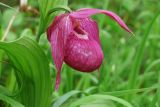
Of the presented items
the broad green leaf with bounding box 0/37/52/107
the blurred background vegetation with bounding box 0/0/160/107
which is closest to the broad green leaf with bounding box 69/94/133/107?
the blurred background vegetation with bounding box 0/0/160/107

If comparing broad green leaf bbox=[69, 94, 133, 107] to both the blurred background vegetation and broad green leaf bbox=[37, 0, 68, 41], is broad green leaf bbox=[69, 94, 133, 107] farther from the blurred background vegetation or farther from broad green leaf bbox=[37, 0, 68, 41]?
broad green leaf bbox=[37, 0, 68, 41]

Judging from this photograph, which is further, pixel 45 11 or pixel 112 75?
pixel 112 75

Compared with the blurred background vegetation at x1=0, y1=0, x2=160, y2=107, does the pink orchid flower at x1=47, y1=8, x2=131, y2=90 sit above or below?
above

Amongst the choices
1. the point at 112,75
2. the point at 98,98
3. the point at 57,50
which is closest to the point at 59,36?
the point at 57,50

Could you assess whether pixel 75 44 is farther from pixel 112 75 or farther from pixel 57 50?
pixel 112 75

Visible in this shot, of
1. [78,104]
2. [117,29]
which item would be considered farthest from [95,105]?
[117,29]

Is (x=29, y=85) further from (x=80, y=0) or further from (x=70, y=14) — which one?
(x=80, y=0)
